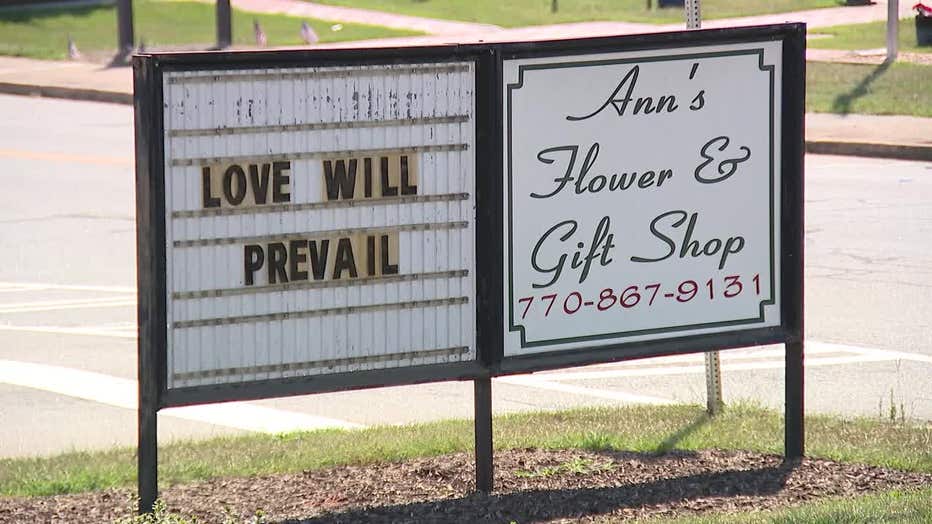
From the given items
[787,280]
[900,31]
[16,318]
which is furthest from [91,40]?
[787,280]

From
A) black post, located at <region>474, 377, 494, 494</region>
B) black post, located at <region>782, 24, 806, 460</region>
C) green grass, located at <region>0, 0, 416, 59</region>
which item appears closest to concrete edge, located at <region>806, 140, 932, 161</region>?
black post, located at <region>782, 24, 806, 460</region>

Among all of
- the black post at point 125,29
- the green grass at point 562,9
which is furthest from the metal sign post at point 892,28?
the black post at point 125,29

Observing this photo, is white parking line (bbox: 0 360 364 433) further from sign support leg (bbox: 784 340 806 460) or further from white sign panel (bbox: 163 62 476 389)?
sign support leg (bbox: 784 340 806 460)

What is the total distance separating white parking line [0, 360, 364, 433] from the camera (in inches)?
340

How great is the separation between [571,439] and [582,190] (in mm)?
1324

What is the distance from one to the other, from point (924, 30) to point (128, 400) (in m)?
23.1

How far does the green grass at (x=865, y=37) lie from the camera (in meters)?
29.5

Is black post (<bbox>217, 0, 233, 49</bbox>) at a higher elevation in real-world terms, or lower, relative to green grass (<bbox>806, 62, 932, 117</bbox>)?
higher

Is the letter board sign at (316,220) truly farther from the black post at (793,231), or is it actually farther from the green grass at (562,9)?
the green grass at (562,9)

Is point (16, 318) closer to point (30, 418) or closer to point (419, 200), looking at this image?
point (30, 418)

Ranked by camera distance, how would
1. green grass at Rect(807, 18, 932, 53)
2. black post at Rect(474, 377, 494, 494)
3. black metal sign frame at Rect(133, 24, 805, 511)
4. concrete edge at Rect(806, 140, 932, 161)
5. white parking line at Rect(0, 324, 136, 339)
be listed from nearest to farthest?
black metal sign frame at Rect(133, 24, 805, 511) < black post at Rect(474, 377, 494, 494) < white parking line at Rect(0, 324, 136, 339) < concrete edge at Rect(806, 140, 932, 161) < green grass at Rect(807, 18, 932, 53)

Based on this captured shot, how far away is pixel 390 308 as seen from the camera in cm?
639

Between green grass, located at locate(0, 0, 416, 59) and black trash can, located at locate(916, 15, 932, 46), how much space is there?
11.0m

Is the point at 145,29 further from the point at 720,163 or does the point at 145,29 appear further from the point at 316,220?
the point at 316,220
